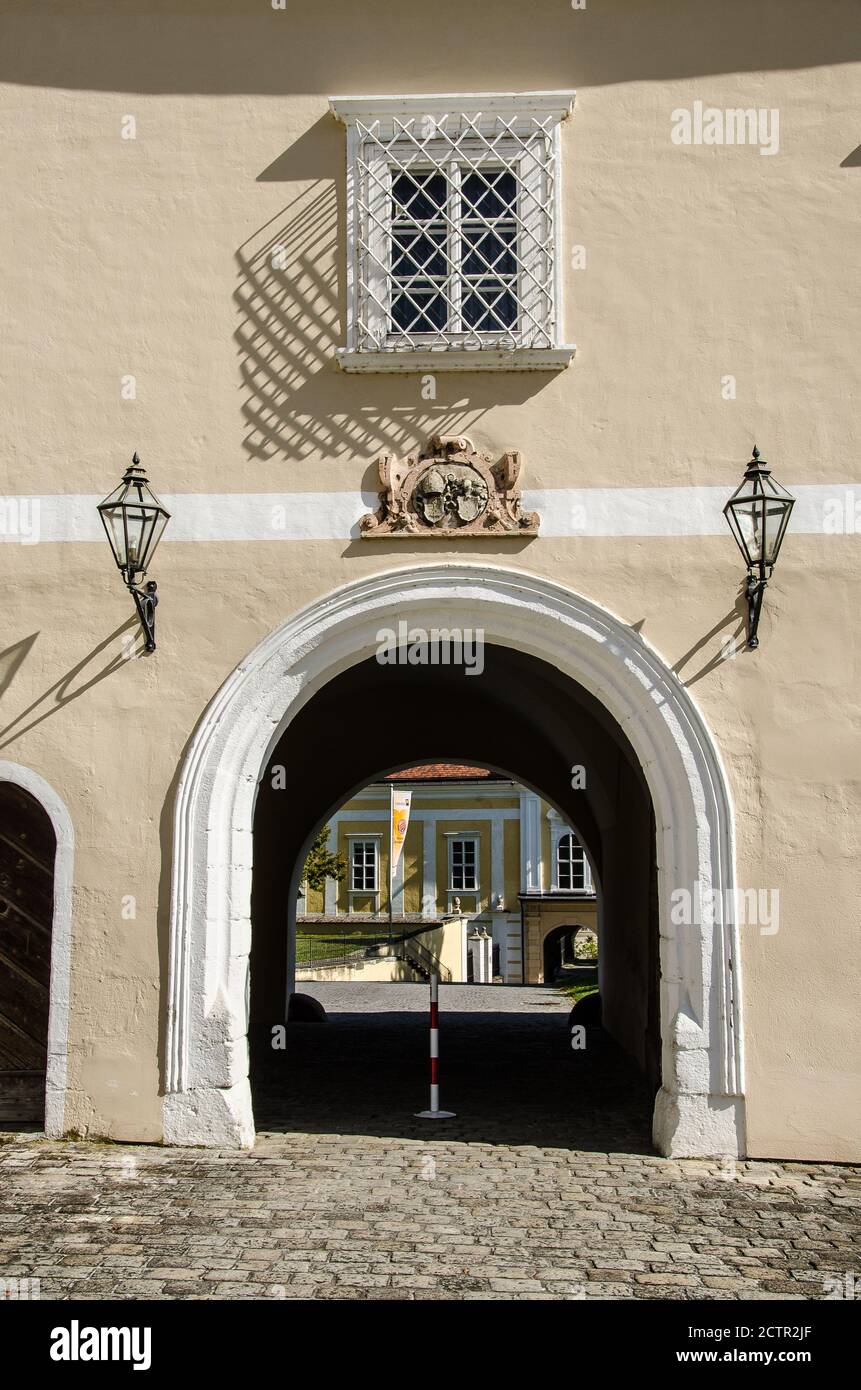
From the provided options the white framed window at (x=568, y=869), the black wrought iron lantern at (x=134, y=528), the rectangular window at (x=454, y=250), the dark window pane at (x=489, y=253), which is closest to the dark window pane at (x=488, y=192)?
the rectangular window at (x=454, y=250)

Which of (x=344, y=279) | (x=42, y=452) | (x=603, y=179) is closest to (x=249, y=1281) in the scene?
(x=42, y=452)

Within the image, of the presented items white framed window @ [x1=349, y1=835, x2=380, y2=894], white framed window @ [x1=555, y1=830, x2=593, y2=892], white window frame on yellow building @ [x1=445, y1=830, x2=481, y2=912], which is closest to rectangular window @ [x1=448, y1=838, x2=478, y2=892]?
white window frame on yellow building @ [x1=445, y1=830, x2=481, y2=912]

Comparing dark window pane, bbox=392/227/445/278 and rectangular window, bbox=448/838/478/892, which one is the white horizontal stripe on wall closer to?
dark window pane, bbox=392/227/445/278

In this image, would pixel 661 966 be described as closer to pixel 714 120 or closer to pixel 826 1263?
pixel 826 1263

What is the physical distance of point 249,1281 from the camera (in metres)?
4.42

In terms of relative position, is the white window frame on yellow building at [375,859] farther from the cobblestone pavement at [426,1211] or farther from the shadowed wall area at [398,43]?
the shadowed wall area at [398,43]

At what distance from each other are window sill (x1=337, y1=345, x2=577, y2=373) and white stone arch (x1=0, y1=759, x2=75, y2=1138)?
3.00 metres

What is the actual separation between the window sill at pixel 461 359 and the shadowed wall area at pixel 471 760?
309 cm

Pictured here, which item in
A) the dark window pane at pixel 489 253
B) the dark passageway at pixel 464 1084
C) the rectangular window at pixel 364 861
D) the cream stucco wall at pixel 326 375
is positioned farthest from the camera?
the rectangular window at pixel 364 861

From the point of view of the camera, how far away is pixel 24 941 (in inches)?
281

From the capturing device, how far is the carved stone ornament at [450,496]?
7031 millimetres

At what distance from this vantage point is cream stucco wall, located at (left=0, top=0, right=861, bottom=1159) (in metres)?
6.83
